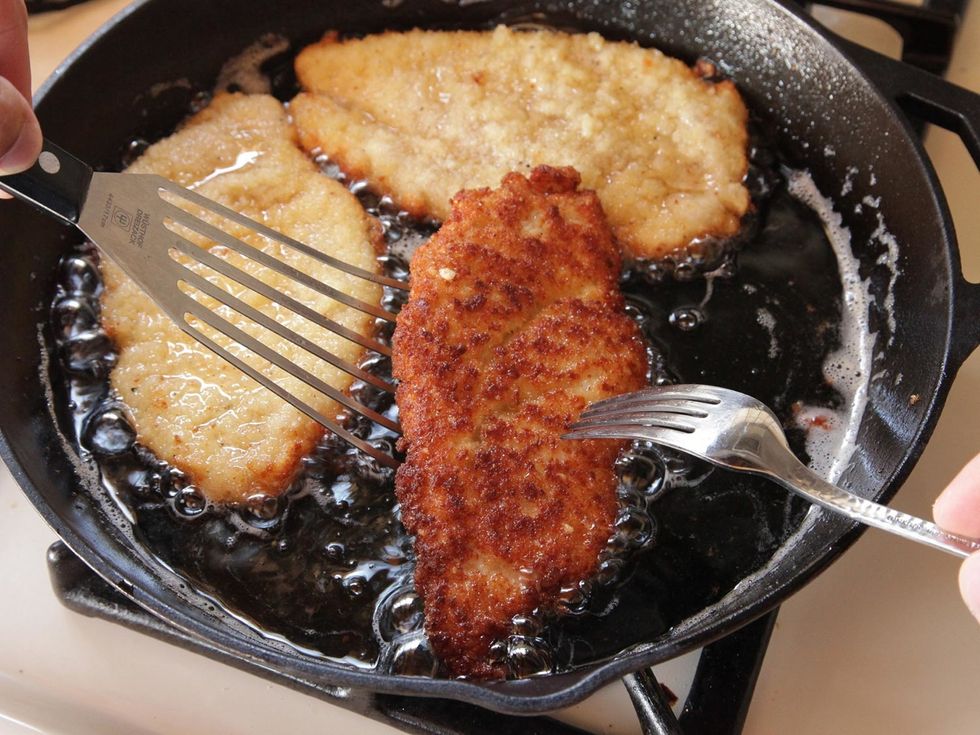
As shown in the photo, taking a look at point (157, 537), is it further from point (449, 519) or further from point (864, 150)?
point (864, 150)

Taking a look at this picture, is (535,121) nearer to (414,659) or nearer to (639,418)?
(639,418)

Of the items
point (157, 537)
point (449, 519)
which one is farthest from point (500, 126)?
point (157, 537)

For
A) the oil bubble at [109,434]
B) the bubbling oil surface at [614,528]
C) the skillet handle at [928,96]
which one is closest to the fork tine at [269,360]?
the bubbling oil surface at [614,528]

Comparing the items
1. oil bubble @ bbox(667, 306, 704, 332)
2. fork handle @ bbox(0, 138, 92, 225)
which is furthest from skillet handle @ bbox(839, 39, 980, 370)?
fork handle @ bbox(0, 138, 92, 225)

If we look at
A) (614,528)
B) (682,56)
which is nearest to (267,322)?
(614,528)

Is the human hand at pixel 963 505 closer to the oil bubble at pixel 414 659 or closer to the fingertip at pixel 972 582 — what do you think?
the fingertip at pixel 972 582

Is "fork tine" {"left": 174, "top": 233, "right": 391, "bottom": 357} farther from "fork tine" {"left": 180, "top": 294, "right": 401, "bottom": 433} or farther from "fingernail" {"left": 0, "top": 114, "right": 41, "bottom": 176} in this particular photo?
"fingernail" {"left": 0, "top": 114, "right": 41, "bottom": 176}
